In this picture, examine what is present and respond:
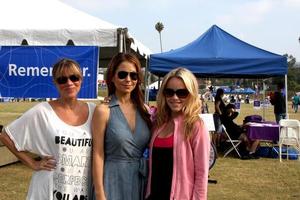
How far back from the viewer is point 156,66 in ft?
33.8

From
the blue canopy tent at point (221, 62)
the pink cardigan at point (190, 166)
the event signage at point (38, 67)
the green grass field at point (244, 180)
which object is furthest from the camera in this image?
the blue canopy tent at point (221, 62)

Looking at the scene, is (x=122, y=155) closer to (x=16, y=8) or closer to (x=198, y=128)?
(x=198, y=128)

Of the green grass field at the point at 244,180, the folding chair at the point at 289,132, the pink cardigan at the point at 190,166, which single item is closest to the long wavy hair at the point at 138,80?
the pink cardigan at the point at 190,166

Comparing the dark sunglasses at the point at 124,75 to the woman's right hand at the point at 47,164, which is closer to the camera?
the woman's right hand at the point at 47,164

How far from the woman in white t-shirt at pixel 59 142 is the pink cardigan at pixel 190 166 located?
1.61ft

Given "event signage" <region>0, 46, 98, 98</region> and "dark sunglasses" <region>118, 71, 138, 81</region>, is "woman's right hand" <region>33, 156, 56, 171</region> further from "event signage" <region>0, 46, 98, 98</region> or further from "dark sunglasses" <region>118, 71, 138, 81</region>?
"event signage" <region>0, 46, 98, 98</region>

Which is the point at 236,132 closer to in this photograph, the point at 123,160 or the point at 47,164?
the point at 123,160

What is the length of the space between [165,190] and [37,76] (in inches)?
206

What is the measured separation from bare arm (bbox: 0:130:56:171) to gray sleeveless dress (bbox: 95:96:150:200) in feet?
0.99

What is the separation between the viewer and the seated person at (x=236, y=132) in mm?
10320

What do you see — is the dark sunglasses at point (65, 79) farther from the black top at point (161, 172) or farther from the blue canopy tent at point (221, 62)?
the blue canopy tent at point (221, 62)

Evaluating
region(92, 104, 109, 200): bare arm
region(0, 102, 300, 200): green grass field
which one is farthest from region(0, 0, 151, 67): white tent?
region(92, 104, 109, 200): bare arm

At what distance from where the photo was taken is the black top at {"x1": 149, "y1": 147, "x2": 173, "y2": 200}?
8.15 ft

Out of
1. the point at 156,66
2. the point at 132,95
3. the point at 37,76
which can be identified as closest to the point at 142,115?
the point at 132,95
